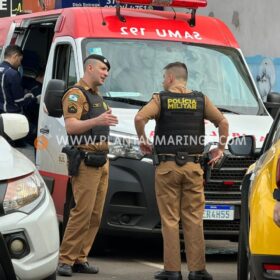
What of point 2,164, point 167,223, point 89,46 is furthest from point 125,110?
point 2,164

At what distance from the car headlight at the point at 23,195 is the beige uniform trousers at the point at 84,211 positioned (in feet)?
6.74

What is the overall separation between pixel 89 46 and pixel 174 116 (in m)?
2.00

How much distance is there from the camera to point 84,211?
8.28 m

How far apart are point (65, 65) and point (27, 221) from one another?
431 cm

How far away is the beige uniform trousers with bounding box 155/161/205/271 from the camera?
7984mm

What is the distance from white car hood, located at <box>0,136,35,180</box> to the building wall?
10.1 m

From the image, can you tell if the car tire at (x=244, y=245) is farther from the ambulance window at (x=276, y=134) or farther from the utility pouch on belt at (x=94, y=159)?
the utility pouch on belt at (x=94, y=159)

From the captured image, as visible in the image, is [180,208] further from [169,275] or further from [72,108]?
[72,108]

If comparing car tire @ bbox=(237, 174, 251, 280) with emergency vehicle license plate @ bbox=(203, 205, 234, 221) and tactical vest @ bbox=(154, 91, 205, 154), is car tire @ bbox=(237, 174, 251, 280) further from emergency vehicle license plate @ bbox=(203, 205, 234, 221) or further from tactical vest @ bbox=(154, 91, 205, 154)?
emergency vehicle license plate @ bbox=(203, 205, 234, 221)

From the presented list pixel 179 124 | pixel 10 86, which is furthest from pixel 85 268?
pixel 10 86

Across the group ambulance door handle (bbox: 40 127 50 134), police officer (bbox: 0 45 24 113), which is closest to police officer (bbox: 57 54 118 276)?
ambulance door handle (bbox: 40 127 50 134)

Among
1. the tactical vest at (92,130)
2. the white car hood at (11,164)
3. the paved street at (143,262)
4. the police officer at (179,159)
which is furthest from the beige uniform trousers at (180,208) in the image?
the white car hood at (11,164)

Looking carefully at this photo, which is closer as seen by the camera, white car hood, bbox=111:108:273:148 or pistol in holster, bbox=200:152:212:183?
pistol in holster, bbox=200:152:212:183

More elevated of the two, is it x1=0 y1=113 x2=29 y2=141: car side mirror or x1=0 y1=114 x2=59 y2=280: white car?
x1=0 y1=113 x2=29 y2=141: car side mirror
